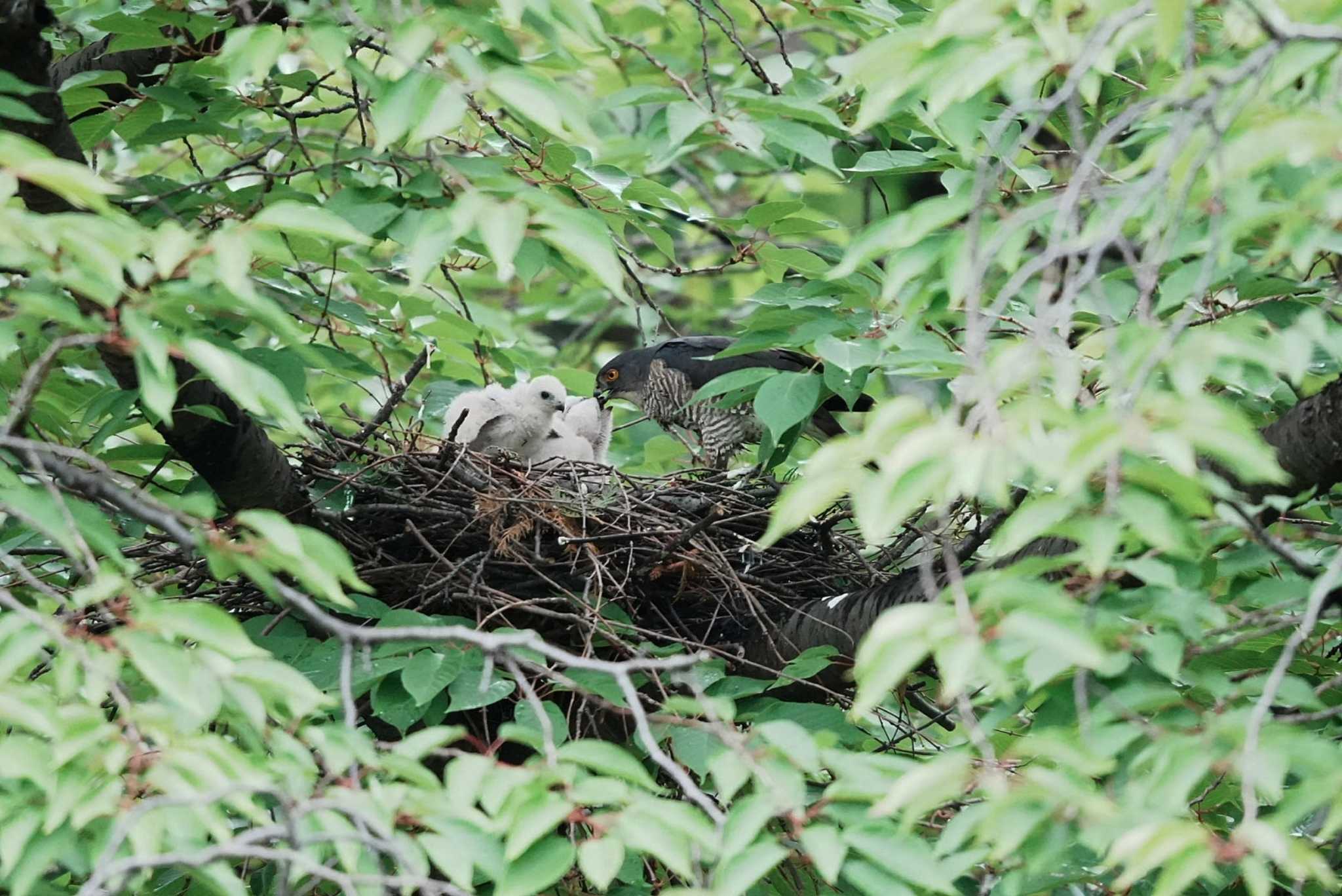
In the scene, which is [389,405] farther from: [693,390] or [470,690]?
[693,390]

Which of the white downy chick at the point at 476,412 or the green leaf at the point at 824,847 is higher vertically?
the green leaf at the point at 824,847

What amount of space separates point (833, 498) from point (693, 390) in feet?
12.5

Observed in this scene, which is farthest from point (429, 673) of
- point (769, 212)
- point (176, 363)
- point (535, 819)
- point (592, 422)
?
point (592, 422)

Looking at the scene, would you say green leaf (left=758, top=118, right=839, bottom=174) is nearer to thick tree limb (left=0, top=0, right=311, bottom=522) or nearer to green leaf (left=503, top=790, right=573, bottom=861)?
thick tree limb (left=0, top=0, right=311, bottom=522)

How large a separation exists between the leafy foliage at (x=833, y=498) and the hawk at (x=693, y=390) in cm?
187

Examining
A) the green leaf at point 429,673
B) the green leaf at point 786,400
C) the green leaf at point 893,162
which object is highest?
the green leaf at point 893,162

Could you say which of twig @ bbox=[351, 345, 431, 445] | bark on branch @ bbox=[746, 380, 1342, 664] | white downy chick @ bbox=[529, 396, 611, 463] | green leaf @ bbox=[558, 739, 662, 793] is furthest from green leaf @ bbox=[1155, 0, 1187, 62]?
white downy chick @ bbox=[529, 396, 611, 463]

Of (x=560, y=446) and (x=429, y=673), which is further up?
(x=429, y=673)

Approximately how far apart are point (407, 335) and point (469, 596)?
1.11 metres

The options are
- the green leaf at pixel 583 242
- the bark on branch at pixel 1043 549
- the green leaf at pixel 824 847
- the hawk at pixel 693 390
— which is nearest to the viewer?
the green leaf at pixel 824 847

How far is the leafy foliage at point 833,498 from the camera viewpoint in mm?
1950

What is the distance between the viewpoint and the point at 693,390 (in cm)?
582

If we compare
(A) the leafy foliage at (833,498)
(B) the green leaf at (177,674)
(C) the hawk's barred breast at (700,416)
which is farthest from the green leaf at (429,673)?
(C) the hawk's barred breast at (700,416)

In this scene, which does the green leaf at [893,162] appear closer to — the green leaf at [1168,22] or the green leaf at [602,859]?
the green leaf at [1168,22]
